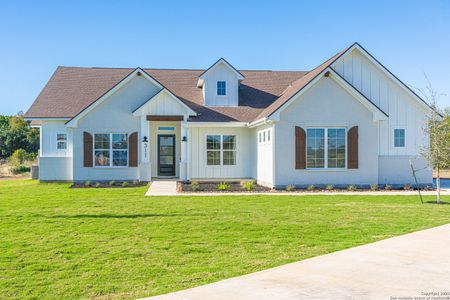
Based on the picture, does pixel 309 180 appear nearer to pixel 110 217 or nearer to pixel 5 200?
pixel 110 217

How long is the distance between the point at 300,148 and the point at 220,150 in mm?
4990

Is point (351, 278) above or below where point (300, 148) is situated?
below

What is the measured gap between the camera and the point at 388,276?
6305mm

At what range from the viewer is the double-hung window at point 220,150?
76.3 feet

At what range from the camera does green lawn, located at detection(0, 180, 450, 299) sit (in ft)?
21.5

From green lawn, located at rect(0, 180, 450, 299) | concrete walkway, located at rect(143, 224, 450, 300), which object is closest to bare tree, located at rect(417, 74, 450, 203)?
green lawn, located at rect(0, 180, 450, 299)

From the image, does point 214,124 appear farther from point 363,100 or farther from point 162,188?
point 363,100

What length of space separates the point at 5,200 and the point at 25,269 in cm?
958

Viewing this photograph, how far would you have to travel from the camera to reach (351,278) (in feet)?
20.4

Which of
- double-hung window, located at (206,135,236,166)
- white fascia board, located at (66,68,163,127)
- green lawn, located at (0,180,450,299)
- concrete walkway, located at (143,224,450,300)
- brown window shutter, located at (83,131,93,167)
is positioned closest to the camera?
concrete walkway, located at (143,224,450,300)

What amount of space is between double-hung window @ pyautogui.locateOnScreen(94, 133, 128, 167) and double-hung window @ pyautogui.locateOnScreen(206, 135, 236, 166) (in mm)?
4108

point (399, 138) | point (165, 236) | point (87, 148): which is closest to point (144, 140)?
point (87, 148)

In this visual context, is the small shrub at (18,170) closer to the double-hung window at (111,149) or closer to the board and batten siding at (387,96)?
the double-hung window at (111,149)

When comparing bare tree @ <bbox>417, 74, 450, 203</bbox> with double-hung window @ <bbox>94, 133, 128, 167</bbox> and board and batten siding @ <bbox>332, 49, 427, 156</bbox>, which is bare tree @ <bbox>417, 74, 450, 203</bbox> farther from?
double-hung window @ <bbox>94, 133, 128, 167</bbox>
